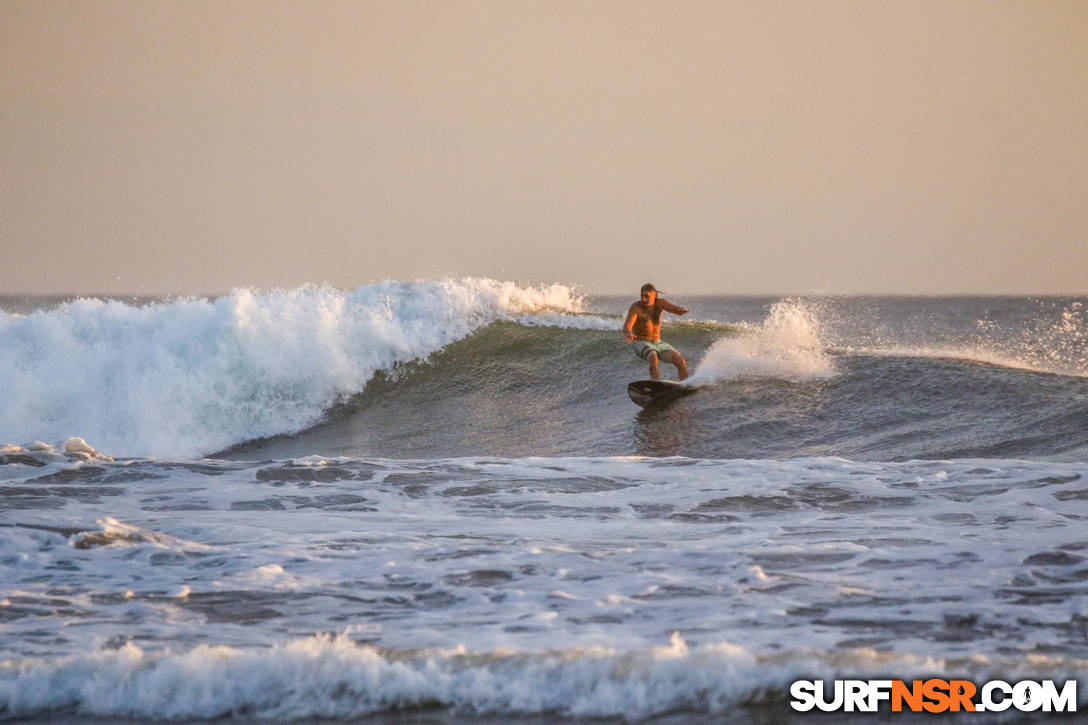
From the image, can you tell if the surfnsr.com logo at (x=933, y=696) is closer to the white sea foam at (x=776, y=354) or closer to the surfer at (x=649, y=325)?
the surfer at (x=649, y=325)

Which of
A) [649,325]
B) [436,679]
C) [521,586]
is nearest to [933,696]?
[436,679]

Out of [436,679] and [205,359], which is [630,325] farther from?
[436,679]

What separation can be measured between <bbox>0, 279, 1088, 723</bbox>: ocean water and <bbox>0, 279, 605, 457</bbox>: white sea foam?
70 millimetres

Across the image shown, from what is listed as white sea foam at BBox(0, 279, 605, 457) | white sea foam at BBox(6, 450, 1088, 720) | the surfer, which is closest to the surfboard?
the surfer

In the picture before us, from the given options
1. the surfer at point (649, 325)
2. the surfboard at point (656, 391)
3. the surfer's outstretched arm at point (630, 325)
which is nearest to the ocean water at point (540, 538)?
the surfboard at point (656, 391)

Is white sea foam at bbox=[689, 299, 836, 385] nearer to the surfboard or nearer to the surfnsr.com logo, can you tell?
the surfboard

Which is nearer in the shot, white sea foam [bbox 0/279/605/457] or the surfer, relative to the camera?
the surfer

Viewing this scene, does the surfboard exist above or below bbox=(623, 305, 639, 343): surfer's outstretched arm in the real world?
below

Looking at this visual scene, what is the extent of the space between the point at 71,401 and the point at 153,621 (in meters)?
12.1

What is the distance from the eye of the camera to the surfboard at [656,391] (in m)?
13.1

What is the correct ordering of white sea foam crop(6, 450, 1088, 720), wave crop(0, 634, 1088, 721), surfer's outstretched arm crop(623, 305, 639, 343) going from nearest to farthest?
1. wave crop(0, 634, 1088, 721)
2. white sea foam crop(6, 450, 1088, 720)
3. surfer's outstretched arm crop(623, 305, 639, 343)

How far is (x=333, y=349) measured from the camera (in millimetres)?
16359

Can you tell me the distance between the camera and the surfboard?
1312 centimetres

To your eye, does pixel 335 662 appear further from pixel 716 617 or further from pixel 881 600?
pixel 881 600
